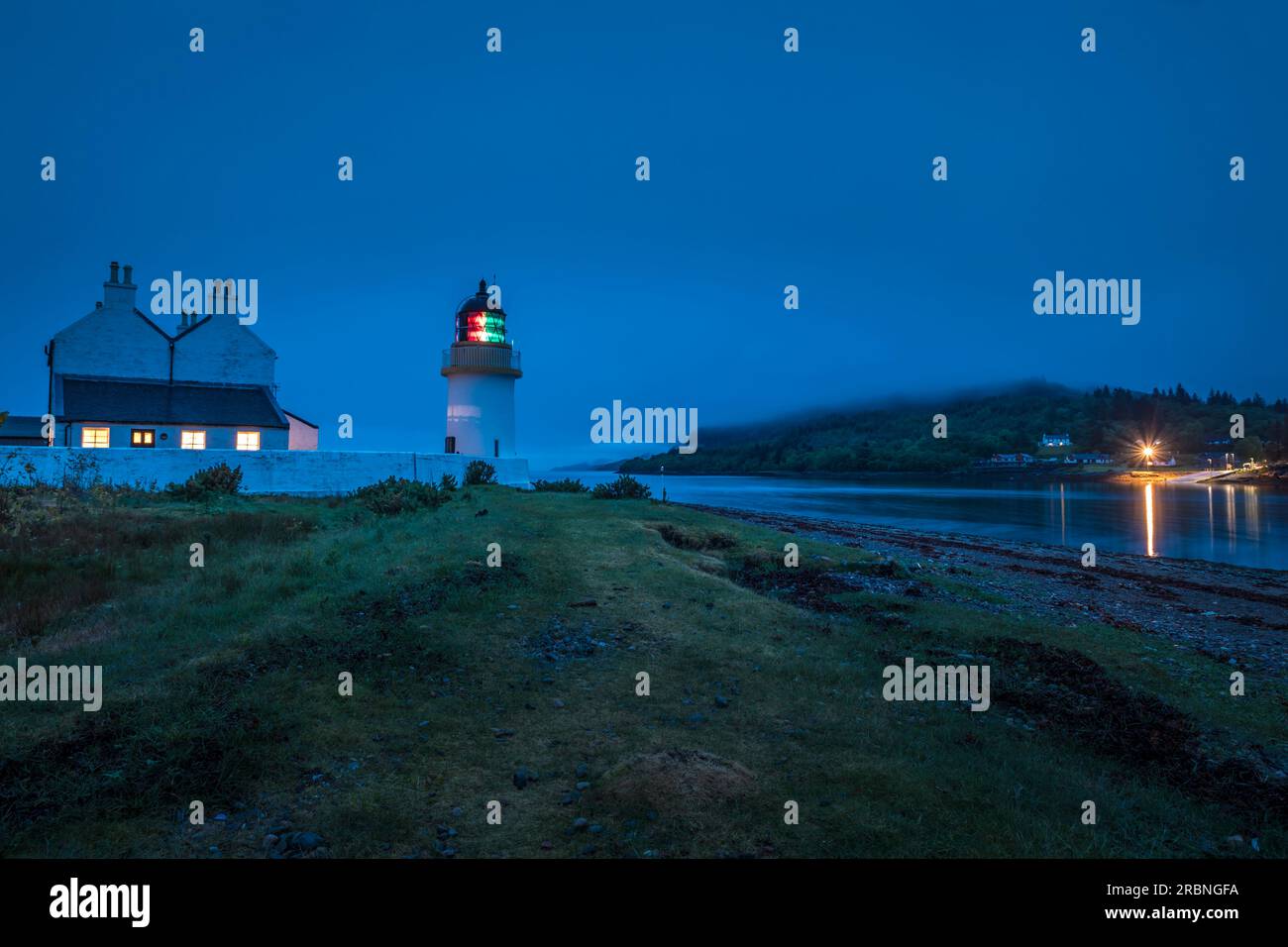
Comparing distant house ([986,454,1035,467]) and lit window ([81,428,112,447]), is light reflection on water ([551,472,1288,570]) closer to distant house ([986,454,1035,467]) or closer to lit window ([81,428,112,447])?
lit window ([81,428,112,447])

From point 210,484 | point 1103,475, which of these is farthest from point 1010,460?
point 210,484

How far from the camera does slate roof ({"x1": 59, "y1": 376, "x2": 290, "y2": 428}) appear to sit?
36031 millimetres

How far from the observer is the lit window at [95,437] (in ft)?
116

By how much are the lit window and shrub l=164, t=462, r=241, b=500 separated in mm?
8657

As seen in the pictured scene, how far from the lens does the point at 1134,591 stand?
20.9 metres

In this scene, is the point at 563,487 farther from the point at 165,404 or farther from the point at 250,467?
the point at 165,404

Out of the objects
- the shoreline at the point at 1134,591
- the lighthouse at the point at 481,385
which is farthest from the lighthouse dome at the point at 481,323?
the shoreline at the point at 1134,591

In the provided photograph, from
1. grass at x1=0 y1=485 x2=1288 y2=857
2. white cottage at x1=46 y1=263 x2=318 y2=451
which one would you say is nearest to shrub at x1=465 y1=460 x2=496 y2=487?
white cottage at x1=46 y1=263 x2=318 y2=451

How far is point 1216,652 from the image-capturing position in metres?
12.5

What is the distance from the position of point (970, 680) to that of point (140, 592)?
14.1 meters

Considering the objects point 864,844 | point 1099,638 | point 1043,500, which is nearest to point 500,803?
point 864,844
